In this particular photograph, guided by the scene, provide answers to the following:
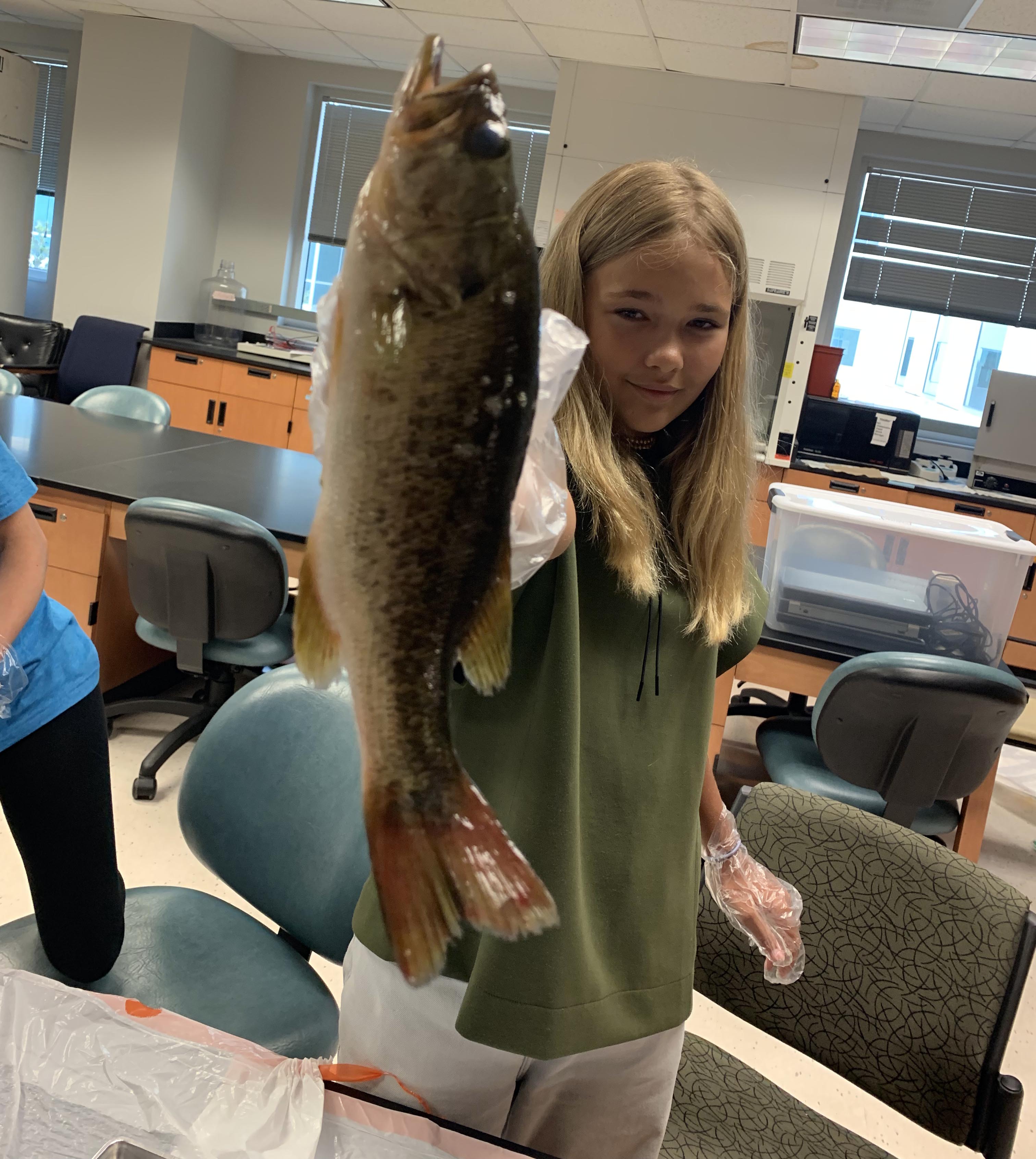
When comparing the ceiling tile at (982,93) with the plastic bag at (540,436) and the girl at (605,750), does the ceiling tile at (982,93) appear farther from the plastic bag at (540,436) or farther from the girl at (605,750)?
the plastic bag at (540,436)

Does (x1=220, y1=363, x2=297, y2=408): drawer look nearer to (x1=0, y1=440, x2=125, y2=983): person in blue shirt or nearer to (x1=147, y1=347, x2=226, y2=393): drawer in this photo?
(x1=147, y1=347, x2=226, y2=393): drawer

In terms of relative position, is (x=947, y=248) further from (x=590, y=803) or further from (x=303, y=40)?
(x=590, y=803)

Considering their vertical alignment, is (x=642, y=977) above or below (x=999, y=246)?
below

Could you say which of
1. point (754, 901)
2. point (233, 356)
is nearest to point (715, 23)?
point (233, 356)

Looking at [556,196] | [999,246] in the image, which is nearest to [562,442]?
[556,196]

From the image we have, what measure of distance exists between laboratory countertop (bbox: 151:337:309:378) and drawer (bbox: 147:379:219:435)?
229 mm

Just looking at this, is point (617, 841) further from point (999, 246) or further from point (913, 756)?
point (999, 246)

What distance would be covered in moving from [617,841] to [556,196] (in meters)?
5.64

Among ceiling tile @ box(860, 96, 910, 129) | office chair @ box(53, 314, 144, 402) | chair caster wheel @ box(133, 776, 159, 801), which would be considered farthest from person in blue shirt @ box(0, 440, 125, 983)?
ceiling tile @ box(860, 96, 910, 129)

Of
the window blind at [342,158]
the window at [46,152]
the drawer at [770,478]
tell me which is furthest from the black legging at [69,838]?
the window at [46,152]

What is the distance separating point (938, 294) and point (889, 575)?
472cm

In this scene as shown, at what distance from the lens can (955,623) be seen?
8.75 feet

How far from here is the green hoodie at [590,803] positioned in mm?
848

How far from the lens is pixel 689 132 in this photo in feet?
18.7
